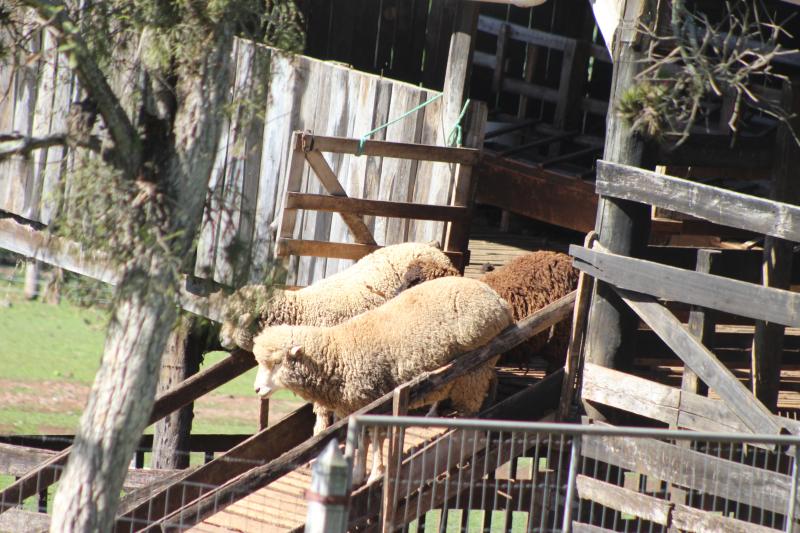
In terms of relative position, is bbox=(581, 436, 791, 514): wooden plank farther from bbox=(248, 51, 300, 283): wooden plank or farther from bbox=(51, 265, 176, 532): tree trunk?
bbox=(248, 51, 300, 283): wooden plank

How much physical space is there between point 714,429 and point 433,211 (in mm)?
2792

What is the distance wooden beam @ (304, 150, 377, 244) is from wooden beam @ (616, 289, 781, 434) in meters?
2.40

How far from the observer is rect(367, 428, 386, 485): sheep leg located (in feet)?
21.2

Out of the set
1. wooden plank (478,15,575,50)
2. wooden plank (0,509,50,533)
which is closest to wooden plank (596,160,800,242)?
wooden plank (0,509,50,533)

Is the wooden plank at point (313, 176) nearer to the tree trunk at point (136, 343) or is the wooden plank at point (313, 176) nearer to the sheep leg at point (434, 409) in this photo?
the sheep leg at point (434, 409)

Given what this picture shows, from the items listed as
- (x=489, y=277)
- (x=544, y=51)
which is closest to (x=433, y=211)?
(x=489, y=277)

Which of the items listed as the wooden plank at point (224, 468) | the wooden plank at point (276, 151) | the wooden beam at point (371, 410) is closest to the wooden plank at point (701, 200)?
the wooden beam at point (371, 410)

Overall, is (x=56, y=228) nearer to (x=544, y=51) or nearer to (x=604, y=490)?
(x=604, y=490)

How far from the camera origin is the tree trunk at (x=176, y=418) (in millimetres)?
10312

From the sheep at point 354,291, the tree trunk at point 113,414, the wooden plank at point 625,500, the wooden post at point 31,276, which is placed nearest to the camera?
the tree trunk at point 113,414

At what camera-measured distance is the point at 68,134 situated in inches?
164

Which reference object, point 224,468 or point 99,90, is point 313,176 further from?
point 99,90

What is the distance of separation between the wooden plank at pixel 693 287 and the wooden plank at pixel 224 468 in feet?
7.84

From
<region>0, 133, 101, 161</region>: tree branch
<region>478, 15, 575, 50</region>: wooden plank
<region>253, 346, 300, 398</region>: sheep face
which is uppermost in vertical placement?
<region>478, 15, 575, 50</region>: wooden plank
